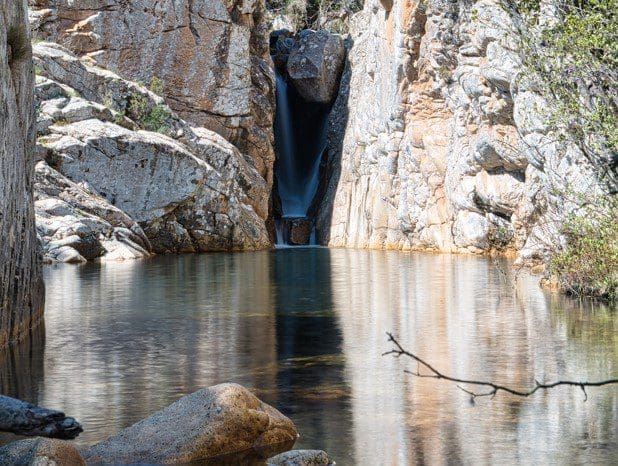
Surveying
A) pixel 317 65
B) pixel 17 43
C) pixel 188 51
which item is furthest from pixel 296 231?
pixel 17 43

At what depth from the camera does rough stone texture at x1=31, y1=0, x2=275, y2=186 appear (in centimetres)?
5781

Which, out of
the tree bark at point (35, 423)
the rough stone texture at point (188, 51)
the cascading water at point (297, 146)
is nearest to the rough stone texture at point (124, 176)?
the rough stone texture at point (188, 51)

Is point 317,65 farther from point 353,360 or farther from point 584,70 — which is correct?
point 353,360

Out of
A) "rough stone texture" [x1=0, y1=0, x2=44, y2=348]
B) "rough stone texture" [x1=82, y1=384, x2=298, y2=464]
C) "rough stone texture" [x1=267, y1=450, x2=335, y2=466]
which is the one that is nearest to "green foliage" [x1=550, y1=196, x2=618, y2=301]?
"rough stone texture" [x1=82, y1=384, x2=298, y2=464]

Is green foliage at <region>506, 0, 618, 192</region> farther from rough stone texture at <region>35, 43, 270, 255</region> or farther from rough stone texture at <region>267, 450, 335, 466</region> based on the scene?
rough stone texture at <region>35, 43, 270, 255</region>

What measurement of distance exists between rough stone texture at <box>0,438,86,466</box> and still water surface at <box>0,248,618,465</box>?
2338 millimetres

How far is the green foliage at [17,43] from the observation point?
1792 centimetres

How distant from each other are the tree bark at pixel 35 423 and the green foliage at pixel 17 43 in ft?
29.6

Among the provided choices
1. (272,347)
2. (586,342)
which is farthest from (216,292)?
(586,342)

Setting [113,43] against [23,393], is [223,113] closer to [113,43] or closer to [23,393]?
[113,43]

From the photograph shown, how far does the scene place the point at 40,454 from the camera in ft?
26.0

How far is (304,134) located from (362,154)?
400 inches

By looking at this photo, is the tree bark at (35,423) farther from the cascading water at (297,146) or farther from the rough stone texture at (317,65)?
the cascading water at (297,146)

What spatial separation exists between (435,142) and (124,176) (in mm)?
16348
